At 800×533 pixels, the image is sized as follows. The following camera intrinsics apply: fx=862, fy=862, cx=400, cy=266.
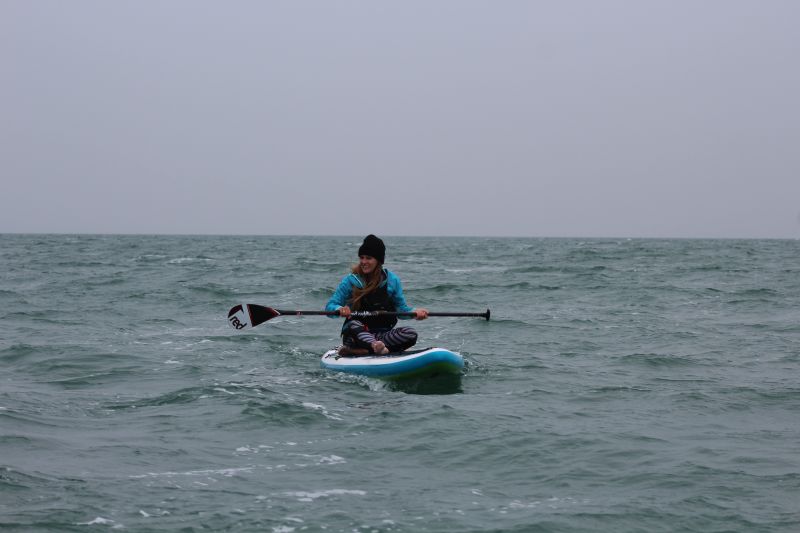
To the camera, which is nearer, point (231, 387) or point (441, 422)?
point (441, 422)

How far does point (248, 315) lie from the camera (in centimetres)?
1126

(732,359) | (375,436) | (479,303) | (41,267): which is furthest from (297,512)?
(41,267)

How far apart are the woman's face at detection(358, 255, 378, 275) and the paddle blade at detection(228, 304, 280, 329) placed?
5.68 ft

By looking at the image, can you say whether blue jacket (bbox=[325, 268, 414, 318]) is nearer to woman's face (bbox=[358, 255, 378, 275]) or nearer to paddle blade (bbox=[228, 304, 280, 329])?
woman's face (bbox=[358, 255, 378, 275])

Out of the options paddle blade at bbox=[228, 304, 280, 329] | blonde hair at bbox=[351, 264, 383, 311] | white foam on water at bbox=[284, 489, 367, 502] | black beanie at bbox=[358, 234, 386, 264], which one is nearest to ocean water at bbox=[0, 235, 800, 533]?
white foam on water at bbox=[284, 489, 367, 502]

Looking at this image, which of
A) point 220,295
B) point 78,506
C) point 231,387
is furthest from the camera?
point 220,295

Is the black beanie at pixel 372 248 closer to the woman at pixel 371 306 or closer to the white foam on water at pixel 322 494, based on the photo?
the woman at pixel 371 306

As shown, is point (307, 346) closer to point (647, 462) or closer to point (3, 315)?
point (3, 315)

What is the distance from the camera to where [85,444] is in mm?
6543

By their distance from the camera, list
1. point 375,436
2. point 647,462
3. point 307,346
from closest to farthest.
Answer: point 647,462
point 375,436
point 307,346

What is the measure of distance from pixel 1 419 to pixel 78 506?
263 cm

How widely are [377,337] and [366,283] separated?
67 centimetres

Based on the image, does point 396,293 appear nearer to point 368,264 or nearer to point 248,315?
point 368,264

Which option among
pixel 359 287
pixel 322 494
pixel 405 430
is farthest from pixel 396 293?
pixel 322 494
